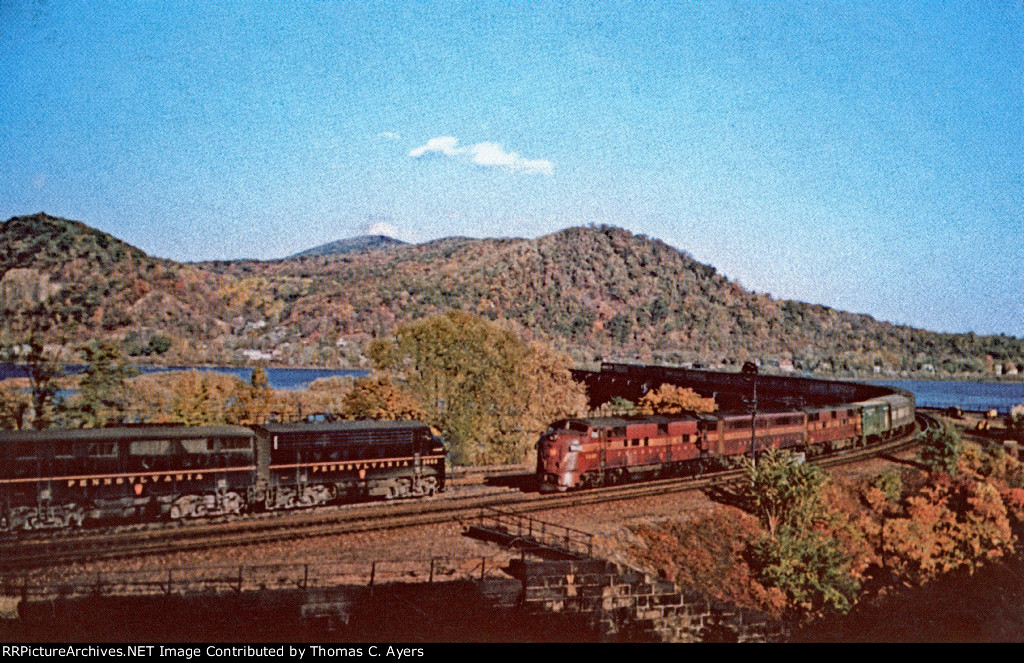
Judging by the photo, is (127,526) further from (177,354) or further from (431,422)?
(177,354)

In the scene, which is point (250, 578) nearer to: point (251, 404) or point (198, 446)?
point (198, 446)

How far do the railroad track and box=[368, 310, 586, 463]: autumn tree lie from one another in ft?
51.9

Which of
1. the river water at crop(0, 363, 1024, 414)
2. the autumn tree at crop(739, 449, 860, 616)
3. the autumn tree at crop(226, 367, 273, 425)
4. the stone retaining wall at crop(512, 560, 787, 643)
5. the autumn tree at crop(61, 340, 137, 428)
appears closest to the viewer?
the stone retaining wall at crop(512, 560, 787, 643)

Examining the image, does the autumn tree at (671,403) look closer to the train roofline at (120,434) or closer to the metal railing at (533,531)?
the metal railing at (533,531)

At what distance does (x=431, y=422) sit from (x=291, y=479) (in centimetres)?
1957

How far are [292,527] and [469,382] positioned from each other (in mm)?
24525

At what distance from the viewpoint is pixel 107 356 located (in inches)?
1582

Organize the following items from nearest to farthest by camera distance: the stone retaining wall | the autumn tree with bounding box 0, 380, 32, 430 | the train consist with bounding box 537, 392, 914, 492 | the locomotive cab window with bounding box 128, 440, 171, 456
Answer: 1. the stone retaining wall
2. the locomotive cab window with bounding box 128, 440, 171, 456
3. the train consist with bounding box 537, 392, 914, 492
4. the autumn tree with bounding box 0, 380, 32, 430

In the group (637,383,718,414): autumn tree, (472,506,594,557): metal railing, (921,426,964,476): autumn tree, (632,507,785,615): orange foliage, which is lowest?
(632,507,785,615): orange foliage

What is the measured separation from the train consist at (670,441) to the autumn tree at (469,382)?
1482 cm

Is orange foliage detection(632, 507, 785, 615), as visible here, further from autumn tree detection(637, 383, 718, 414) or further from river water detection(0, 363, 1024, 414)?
river water detection(0, 363, 1024, 414)

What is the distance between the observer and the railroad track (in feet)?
64.8

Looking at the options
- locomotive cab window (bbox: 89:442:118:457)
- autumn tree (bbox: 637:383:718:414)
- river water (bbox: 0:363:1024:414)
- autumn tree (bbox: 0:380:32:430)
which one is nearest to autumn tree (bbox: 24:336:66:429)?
autumn tree (bbox: 0:380:32:430)
